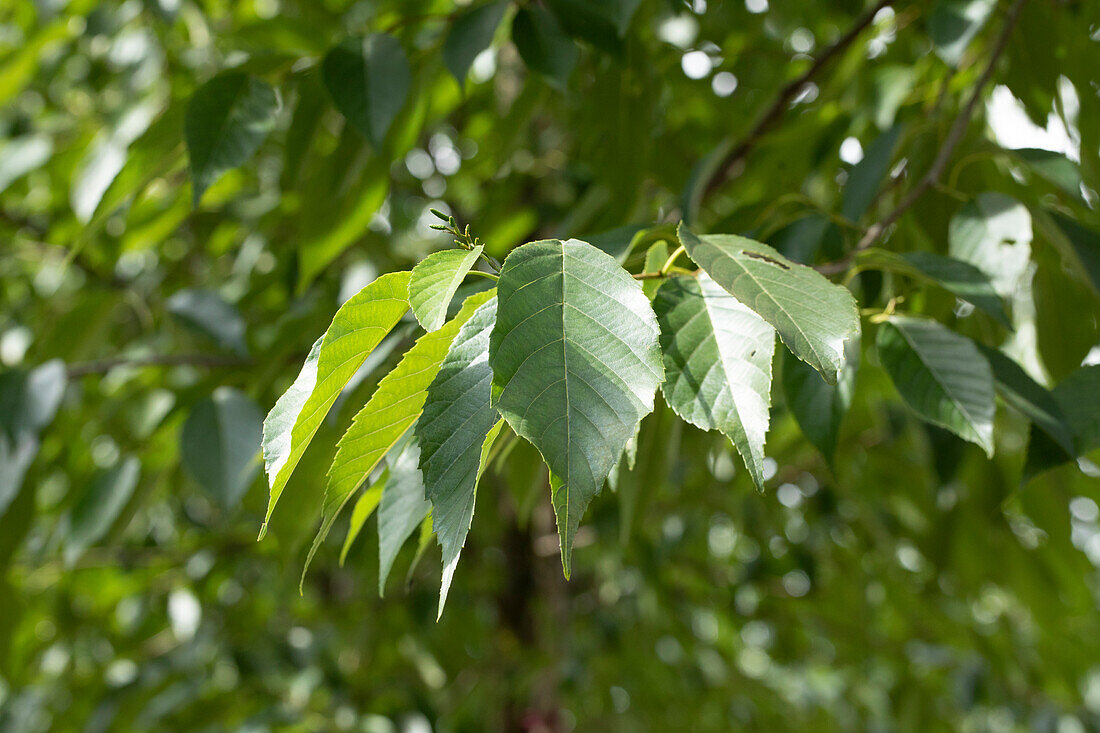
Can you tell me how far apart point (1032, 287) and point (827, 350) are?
480 millimetres

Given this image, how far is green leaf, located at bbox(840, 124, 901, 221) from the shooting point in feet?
1.99

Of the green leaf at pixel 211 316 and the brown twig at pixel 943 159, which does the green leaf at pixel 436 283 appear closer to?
the brown twig at pixel 943 159

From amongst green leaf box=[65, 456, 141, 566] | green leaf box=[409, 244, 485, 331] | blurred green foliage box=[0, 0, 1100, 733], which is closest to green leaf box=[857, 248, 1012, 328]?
blurred green foliage box=[0, 0, 1100, 733]

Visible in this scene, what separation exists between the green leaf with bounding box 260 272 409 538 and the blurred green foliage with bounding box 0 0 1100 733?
172 millimetres

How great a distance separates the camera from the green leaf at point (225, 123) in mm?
584

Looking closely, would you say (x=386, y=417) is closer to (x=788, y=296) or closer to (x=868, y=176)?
(x=788, y=296)

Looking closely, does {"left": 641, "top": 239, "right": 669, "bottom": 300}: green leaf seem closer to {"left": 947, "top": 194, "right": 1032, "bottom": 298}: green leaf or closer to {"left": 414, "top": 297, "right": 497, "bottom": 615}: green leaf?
{"left": 414, "top": 297, "right": 497, "bottom": 615}: green leaf

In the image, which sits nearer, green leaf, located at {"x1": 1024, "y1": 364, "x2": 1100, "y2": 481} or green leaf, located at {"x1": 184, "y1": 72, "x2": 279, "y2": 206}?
green leaf, located at {"x1": 1024, "y1": 364, "x2": 1100, "y2": 481}

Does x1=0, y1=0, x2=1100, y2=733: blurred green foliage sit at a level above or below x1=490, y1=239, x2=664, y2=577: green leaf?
below

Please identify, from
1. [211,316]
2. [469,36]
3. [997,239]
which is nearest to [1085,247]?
[997,239]

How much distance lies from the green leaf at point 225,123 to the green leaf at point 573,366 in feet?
1.25

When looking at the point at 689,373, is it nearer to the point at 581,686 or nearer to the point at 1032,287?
the point at 1032,287

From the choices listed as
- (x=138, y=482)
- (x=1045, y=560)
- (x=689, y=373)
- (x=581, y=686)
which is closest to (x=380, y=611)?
(x=581, y=686)

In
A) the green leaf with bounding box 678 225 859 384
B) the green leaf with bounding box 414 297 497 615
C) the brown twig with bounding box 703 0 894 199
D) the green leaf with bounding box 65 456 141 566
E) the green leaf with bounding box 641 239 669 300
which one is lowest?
the green leaf with bounding box 65 456 141 566
